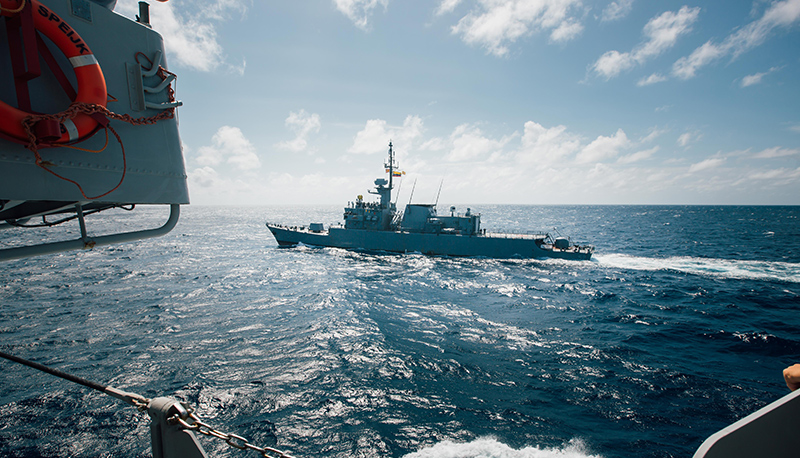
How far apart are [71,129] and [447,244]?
112 feet

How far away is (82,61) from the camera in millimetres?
4027

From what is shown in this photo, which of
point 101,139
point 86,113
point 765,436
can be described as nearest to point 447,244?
point 101,139

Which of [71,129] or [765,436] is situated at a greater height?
[71,129]

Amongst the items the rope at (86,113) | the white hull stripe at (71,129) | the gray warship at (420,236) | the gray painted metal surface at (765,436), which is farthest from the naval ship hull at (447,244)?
the white hull stripe at (71,129)

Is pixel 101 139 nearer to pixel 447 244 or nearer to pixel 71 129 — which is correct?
pixel 71 129

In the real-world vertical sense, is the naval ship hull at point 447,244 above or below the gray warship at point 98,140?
below

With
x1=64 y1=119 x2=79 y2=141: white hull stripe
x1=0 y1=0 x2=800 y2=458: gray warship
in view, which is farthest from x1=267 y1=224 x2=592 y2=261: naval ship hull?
x1=64 y1=119 x2=79 y2=141: white hull stripe

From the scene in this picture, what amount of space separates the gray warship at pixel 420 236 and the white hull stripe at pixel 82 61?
32.3m

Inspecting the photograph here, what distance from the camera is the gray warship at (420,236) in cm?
3500

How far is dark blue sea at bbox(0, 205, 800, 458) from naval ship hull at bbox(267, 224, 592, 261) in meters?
8.55

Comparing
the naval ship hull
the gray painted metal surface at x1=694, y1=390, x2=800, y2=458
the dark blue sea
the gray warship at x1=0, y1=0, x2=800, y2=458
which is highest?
the gray warship at x1=0, y1=0, x2=800, y2=458

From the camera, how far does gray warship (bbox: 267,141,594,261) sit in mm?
35000

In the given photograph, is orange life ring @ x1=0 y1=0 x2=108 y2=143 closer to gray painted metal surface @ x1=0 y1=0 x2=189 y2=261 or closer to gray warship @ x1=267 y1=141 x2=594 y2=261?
gray painted metal surface @ x1=0 y1=0 x2=189 y2=261

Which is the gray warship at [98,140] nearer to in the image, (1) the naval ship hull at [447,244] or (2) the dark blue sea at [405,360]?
(2) the dark blue sea at [405,360]
